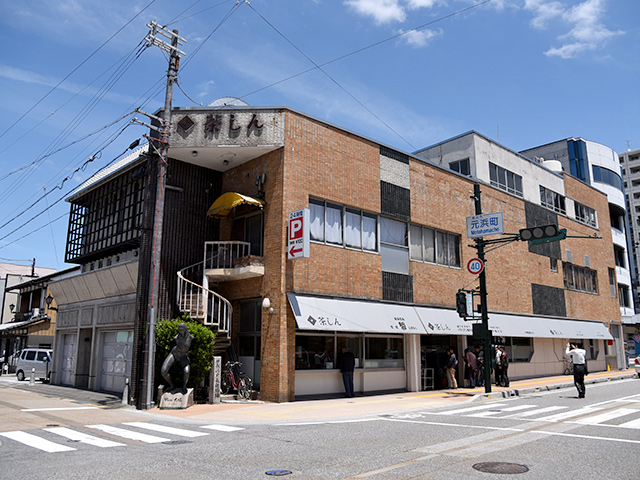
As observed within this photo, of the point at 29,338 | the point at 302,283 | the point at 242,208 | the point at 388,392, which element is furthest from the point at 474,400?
the point at 29,338

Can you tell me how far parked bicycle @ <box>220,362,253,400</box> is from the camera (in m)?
16.5

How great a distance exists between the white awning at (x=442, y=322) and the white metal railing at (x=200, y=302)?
781 centimetres

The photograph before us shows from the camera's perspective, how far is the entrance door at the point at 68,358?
74.3ft

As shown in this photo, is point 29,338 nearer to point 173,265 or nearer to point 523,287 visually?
point 173,265

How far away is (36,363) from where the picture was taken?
91.8 feet

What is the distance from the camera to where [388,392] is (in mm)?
19641

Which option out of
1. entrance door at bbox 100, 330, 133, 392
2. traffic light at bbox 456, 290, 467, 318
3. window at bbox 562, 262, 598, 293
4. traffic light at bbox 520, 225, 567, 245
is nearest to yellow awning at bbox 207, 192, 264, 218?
entrance door at bbox 100, 330, 133, 392

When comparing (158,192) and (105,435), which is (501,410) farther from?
(158,192)

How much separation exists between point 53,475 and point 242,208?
43.6 ft

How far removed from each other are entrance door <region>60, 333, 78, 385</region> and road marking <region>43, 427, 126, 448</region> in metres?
12.4

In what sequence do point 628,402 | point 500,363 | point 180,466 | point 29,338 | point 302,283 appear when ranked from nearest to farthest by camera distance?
point 180,466 → point 628,402 → point 302,283 → point 500,363 → point 29,338

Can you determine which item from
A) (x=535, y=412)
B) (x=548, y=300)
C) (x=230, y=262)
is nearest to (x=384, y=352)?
(x=230, y=262)

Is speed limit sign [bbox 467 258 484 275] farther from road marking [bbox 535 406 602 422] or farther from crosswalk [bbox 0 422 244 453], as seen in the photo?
crosswalk [bbox 0 422 244 453]

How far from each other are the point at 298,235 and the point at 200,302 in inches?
162
